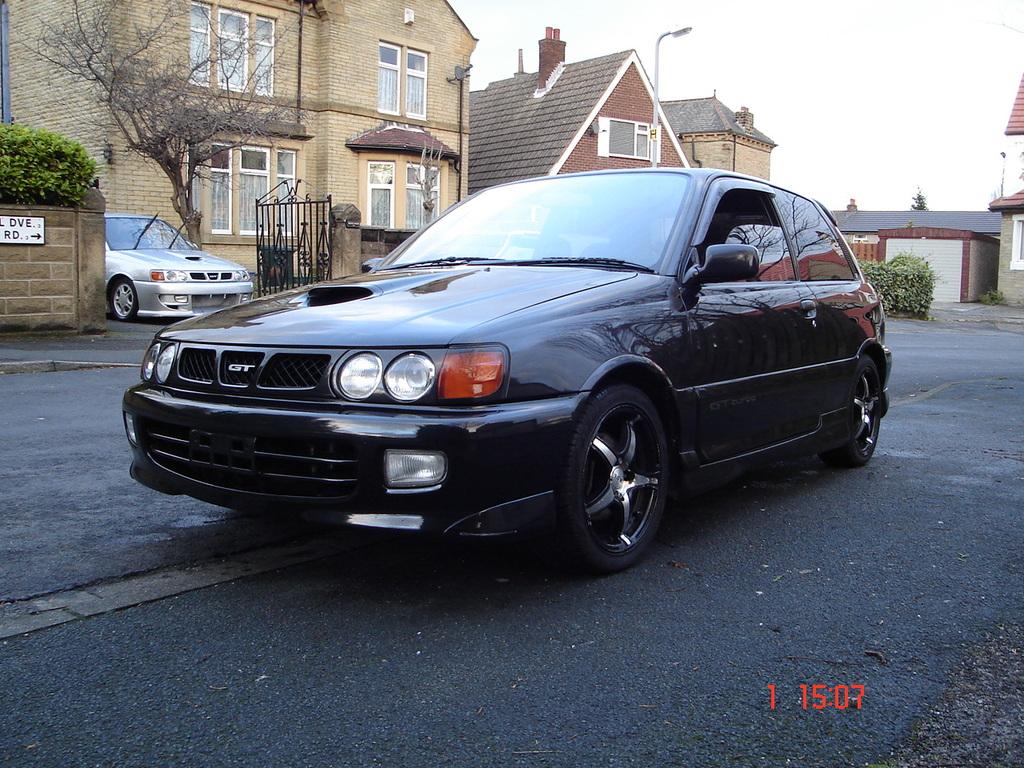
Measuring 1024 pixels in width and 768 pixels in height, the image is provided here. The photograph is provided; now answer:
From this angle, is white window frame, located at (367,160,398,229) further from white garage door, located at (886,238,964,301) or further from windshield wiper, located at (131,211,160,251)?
white garage door, located at (886,238,964,301)

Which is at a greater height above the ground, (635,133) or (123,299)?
(635,133)

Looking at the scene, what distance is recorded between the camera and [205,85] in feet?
72.5

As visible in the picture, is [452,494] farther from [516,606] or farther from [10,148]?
[10,148]

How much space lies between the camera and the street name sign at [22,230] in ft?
40.8

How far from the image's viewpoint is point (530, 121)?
3625cm

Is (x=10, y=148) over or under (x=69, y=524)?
over

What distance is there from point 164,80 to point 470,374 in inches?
668

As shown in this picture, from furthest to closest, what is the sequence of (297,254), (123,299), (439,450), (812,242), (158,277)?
(297,254), (123,299), (158,277), (812,242), (439,450)

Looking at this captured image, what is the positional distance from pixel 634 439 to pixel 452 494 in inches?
40.4

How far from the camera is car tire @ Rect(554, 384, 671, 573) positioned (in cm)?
383

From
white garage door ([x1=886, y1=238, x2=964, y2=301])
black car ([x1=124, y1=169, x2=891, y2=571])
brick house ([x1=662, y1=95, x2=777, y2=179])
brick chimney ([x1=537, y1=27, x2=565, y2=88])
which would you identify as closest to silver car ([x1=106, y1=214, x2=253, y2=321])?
black car ([x1=124, y1=169, x2=891, y2=571])

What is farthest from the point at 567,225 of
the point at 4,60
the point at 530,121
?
the point at 530,121

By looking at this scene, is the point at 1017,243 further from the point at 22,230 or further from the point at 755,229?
the point at 755,229

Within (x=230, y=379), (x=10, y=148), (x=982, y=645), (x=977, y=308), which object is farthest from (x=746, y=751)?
(x=977, y=308)
